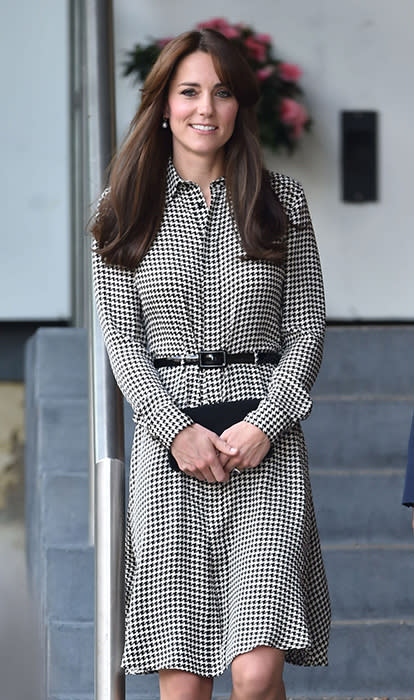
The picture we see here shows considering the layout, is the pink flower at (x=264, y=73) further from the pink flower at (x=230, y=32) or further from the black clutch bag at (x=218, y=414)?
the black clutch bag at (x=218, y=414)

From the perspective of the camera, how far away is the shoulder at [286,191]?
2354 mm

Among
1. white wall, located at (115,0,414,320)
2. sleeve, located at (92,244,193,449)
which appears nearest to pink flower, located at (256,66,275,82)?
white wall, located at (115,0,414,320)

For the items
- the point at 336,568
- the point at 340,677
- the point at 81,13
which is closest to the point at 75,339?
the point at 336,568

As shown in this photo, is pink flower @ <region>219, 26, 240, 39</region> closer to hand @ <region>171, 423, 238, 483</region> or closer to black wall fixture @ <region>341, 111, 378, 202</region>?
black wall fixture @ <region>341, 111, 378, 202</region>

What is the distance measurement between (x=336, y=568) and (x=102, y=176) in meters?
1.35

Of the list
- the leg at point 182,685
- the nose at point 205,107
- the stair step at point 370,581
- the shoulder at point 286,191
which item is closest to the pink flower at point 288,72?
the stair step at point 370,581

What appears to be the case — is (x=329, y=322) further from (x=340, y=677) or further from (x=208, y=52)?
(x=208, y=52)

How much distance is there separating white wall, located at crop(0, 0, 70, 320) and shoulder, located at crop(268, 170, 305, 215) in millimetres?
3362

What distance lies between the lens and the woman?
2143 mm

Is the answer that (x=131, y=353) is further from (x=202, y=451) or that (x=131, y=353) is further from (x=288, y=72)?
(x=288, y=72)

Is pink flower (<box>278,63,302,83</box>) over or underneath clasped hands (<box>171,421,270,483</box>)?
over

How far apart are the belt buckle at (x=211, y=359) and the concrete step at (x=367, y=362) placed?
2.04m

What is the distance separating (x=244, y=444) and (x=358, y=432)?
6.41 feet

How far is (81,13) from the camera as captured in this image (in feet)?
18.1
